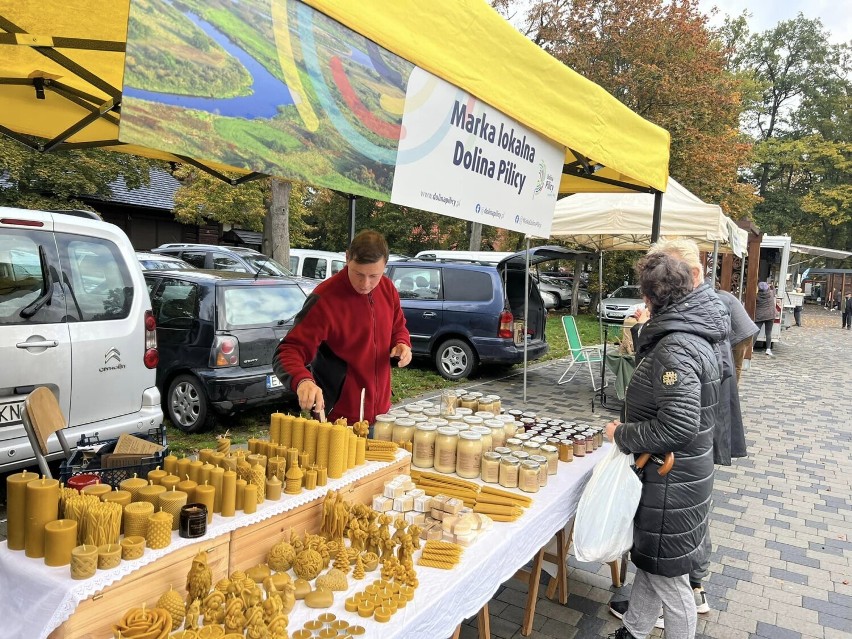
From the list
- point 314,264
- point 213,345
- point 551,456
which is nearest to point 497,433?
point 551,456

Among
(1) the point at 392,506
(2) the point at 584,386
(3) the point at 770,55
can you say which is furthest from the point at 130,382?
(3) the point at 770,55

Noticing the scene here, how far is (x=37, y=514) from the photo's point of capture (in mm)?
1467

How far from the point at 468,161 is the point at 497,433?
4.48 ft

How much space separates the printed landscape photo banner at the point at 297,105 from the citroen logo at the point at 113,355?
8.53 ft

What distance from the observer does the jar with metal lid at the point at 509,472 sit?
2.64m

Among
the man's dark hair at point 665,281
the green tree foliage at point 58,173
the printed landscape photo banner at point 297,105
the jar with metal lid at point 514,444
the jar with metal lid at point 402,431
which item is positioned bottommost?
the jar with metal lid at point 514,444

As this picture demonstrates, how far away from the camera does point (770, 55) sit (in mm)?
40219

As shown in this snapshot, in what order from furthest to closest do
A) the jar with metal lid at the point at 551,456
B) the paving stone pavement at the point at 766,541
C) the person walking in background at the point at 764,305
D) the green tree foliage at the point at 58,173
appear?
the person walking in background at the point at 764,305 < the green tree foliage at the point at 58,173 < the paving stone pavement at the point at 766,541 < the jar with metal lid at the point at 551,456

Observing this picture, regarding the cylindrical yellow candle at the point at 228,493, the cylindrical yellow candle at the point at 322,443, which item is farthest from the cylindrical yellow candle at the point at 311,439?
the cylindrical yellow candle at the point at 228,493

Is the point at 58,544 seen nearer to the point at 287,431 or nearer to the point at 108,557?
the point at 108,557

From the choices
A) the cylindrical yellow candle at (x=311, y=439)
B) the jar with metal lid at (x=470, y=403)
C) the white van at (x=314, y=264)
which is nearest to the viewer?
the cylindrical yellow candle at (x=311, y=439)

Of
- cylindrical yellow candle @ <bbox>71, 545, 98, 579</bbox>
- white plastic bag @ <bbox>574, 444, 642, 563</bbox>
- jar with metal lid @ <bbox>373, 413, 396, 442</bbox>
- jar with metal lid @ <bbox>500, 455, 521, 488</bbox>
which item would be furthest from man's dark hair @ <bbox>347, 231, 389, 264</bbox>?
cylindrical yellow candle @ <bbox>71, 545, 98, 579</bbox>

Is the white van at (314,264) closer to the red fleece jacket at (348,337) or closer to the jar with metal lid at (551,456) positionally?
the red fleece jacket at (348,337)

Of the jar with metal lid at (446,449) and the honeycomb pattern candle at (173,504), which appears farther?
the jar with metal lid at (446,449)
